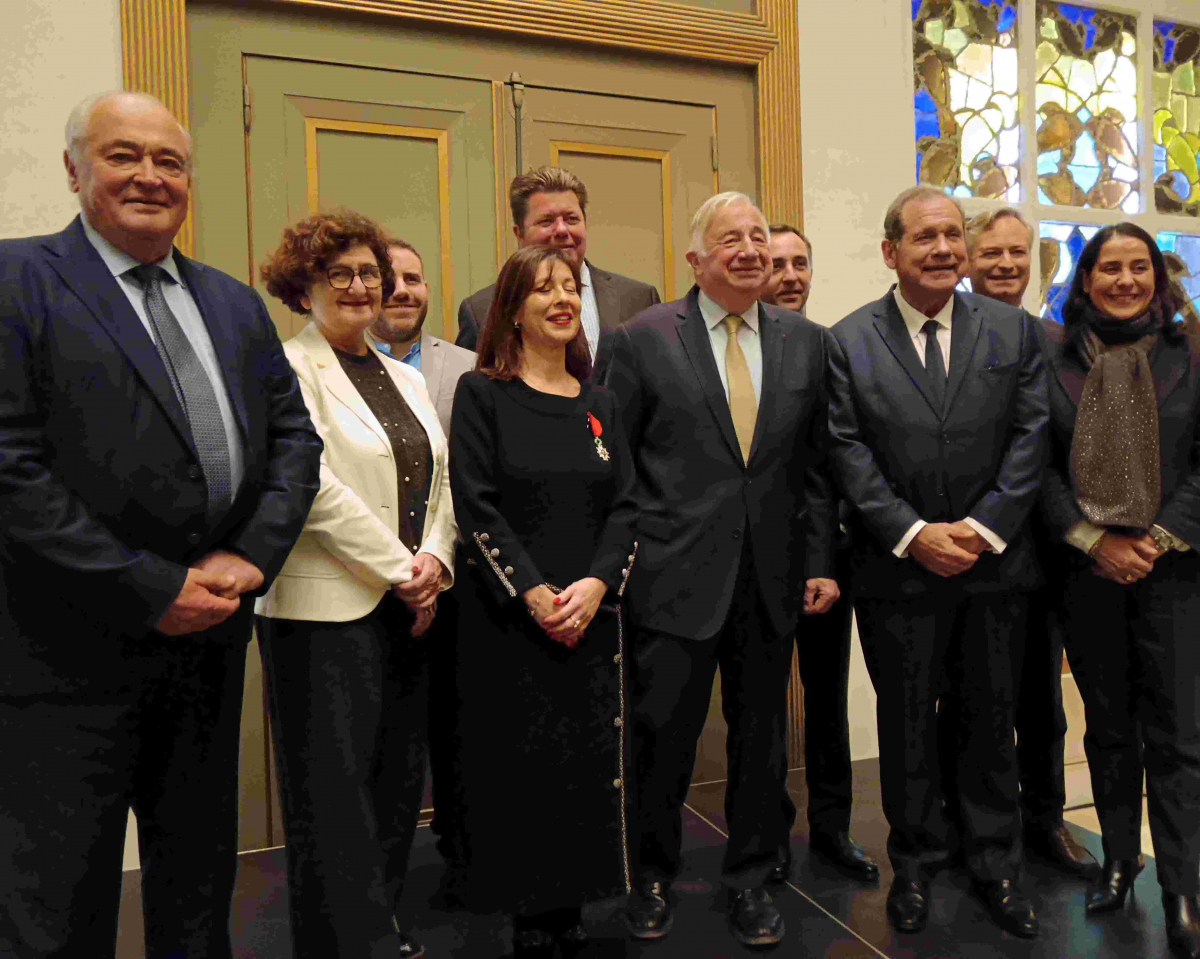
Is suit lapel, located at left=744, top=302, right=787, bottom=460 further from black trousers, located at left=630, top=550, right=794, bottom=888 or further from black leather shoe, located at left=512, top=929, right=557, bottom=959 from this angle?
black leather shoe, located at left=512, top=929, right=557, bottom=959

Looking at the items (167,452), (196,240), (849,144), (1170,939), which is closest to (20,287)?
(167,452)

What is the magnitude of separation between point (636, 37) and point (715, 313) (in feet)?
5.22

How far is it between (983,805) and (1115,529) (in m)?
0.74

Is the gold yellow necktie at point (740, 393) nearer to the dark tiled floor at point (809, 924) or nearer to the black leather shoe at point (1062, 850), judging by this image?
the dark tiled floor at point (809, 924)

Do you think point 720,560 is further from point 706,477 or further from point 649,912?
point 649,912

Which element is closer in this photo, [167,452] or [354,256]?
[167,452]

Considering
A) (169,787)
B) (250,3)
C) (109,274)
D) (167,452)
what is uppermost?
(250,3)

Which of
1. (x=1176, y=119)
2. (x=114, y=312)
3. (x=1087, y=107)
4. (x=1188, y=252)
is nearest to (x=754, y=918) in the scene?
(x=114, y=312)

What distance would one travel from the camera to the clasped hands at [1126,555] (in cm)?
240

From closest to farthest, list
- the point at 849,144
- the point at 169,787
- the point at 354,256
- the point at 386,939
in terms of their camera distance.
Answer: the point at 169,787, the point at 386,939, the point at 354,256, the point at 849,144

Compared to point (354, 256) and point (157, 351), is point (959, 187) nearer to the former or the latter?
point (354, 256)

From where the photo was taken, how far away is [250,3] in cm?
321

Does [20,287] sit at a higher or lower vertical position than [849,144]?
lower

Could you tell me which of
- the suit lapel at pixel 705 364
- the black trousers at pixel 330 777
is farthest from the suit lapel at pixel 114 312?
the suit lapel at pixel 705 364
